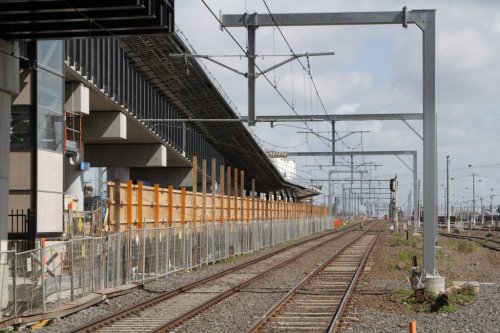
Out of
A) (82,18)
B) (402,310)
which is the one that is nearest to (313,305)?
(402,310)

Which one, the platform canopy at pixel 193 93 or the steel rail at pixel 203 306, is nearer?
the steel rail at pixel 203 306

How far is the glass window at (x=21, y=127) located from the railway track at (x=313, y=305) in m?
7.56

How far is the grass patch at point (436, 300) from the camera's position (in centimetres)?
1689

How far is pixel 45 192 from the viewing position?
69.8ft

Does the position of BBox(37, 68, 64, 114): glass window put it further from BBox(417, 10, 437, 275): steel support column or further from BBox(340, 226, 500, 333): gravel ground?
BBox(417, 10, 437, 275): steel support column

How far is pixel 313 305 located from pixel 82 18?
7.95 meters

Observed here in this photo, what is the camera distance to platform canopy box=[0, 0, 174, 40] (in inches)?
582

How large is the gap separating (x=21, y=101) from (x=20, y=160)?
1.49 metres

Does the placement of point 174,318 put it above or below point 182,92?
below

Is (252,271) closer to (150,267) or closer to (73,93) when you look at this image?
(150,267)

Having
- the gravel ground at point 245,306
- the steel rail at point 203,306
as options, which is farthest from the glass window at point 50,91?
the gravel ground at point 245,306

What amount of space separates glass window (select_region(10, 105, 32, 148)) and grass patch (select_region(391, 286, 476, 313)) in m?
9.82

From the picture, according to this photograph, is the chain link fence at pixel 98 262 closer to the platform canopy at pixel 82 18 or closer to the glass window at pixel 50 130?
the glass window at pixel 50 130

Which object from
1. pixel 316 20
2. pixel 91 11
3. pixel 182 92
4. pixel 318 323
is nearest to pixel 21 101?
pixel 91 11
